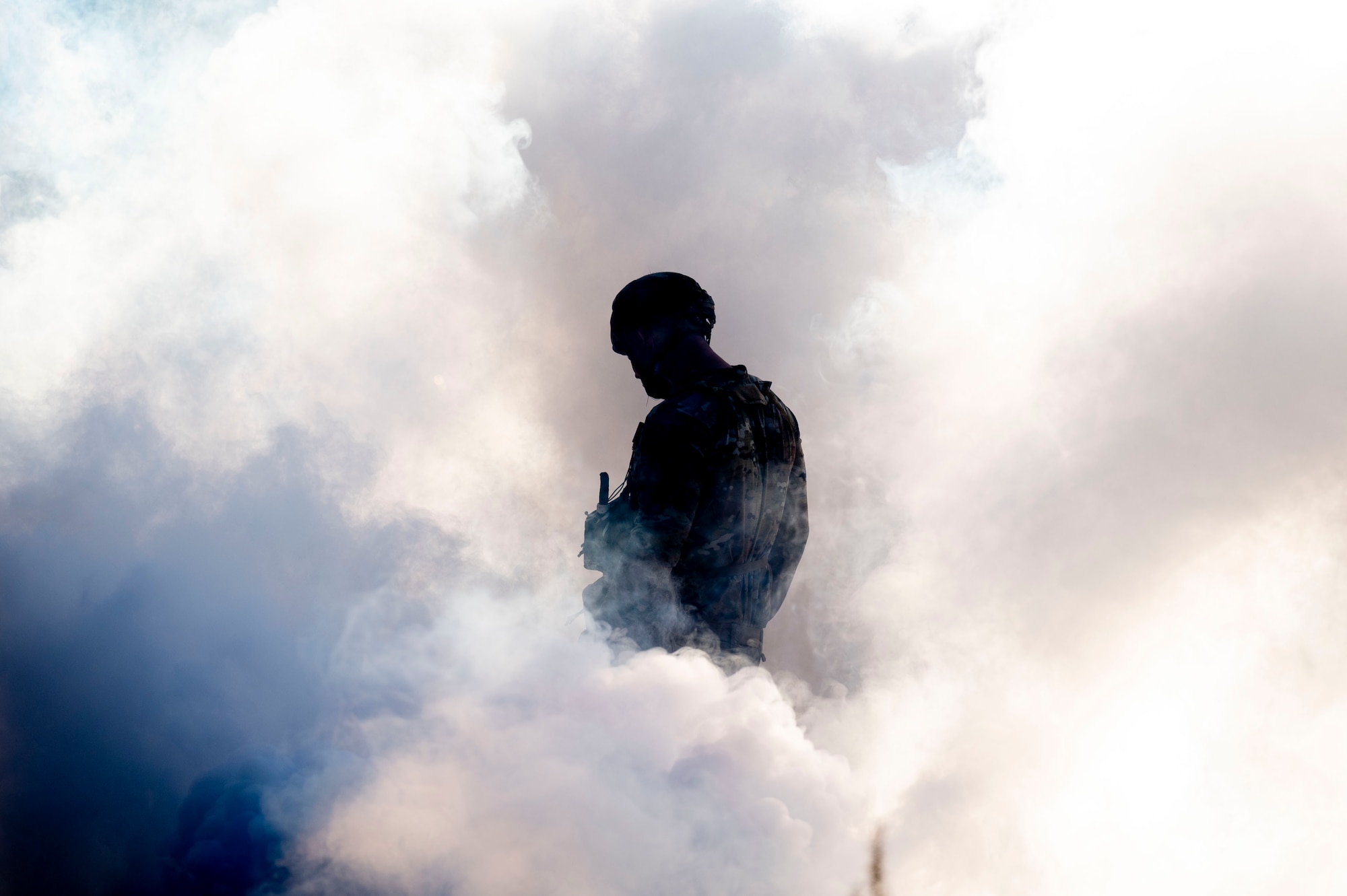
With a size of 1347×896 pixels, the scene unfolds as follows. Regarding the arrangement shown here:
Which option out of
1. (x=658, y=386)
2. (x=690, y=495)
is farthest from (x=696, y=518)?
(x=658, y=386)

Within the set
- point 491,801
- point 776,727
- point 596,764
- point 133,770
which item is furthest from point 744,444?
point 133,770

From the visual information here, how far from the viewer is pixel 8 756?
491 cm

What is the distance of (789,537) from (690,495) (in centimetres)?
109

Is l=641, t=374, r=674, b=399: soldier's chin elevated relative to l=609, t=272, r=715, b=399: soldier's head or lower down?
lower down

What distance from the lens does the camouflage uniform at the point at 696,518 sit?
4.80 m

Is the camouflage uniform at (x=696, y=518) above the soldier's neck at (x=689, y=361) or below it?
below

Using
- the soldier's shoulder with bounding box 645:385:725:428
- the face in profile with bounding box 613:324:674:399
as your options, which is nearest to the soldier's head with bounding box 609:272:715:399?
the face in profile with bounding box 613:324:674:399

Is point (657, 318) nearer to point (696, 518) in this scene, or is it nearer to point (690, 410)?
point (690, 410)

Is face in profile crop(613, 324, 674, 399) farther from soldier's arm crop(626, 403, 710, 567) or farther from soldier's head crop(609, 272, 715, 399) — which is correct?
soldier's arm crop(626, 403, 710, 567)

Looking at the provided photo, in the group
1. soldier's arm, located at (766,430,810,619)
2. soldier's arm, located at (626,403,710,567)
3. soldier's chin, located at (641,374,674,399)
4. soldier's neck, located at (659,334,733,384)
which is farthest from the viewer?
soldier's arm, located at (766,430,810,619)

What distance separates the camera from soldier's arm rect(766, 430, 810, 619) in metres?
5.53

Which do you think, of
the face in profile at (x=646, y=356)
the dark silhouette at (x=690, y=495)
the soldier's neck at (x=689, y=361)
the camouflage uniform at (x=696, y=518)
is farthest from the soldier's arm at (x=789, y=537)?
the face in profile at (x=646, y=356)

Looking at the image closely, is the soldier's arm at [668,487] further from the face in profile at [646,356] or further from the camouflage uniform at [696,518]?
the face in profile at [646,356]

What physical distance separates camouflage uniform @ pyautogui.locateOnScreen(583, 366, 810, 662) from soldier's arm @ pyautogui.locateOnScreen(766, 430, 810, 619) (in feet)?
0.76
